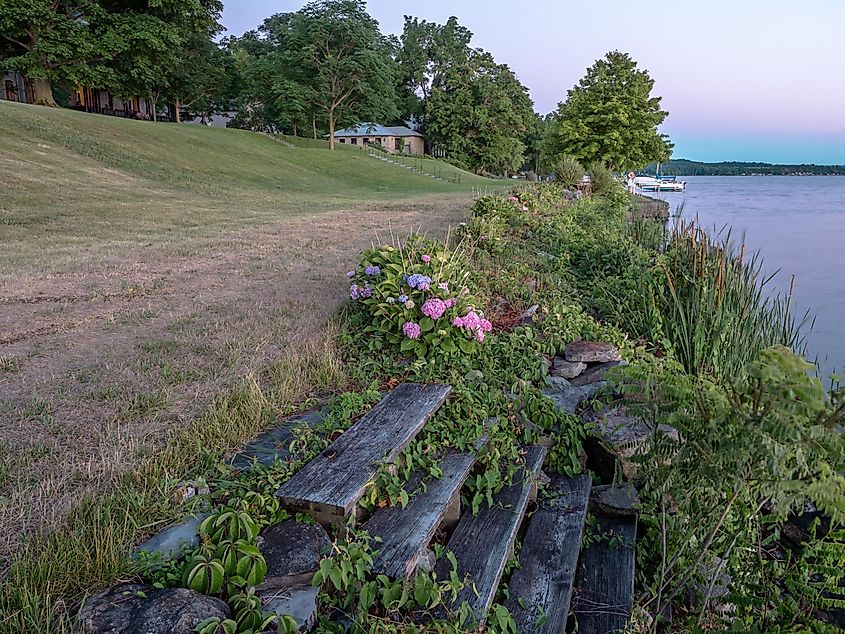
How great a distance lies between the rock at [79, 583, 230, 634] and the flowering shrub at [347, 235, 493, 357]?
6.49ft

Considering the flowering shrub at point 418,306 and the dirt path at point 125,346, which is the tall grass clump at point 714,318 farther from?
the dirt path at point 125,346

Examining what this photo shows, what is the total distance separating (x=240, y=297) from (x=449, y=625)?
10.8 feet

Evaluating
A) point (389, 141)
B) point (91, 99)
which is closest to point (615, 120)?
point (389, 141)

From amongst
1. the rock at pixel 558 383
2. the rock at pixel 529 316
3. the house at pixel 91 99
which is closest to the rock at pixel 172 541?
the rock at pixel 558 383

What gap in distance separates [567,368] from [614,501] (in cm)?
130

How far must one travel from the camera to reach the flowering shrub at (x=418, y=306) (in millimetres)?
3463

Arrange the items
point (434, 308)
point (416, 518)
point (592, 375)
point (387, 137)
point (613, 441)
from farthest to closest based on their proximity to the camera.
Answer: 1. point (387, 137)
2. point (592, 375)
3. point (434, 308)
4. point (613, 441)
5. point (416, 518)

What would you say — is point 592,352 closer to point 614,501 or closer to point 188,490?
point 614,501

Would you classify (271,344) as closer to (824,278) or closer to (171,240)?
(171,240)

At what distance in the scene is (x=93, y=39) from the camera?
22500mm

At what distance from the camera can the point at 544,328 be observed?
14.0 ft

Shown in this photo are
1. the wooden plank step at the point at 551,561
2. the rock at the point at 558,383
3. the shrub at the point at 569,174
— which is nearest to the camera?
the wooden plank step at the point at 551,561

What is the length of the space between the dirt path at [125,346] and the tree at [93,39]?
2010 cm

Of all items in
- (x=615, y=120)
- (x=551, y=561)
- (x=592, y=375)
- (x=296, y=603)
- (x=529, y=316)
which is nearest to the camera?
(x=296, y=603)
